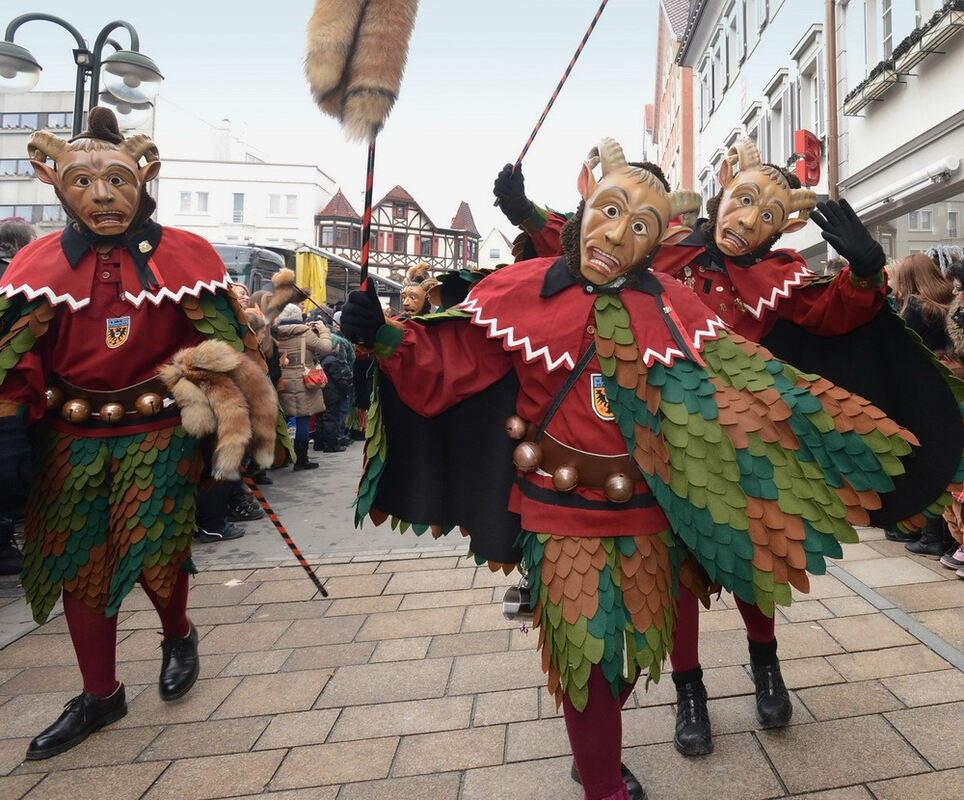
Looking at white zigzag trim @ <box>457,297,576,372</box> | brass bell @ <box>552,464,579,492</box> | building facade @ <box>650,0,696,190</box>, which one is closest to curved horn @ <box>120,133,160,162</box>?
white zigzag trim @ <box>457,297,576,372</box>

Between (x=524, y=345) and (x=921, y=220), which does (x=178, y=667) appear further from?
(x=921, y=220)

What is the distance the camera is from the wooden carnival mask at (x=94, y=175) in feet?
7.70

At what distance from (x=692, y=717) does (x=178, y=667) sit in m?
1.91

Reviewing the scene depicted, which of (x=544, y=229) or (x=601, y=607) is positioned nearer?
(x=601, y=607)

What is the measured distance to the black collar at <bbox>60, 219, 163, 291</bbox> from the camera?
2381 millimetres

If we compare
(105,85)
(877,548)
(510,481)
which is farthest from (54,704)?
(105,85)

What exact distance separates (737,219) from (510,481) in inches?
50.8

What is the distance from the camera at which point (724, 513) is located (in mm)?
1690

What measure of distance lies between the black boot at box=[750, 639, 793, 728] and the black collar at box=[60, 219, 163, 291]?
244 centimetres

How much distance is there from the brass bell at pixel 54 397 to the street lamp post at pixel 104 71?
423cm

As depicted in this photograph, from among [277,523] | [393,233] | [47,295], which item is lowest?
[277,523]

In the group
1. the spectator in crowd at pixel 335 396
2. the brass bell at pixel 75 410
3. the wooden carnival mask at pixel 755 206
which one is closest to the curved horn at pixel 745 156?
the wooden carnival mask at pixel 755 206

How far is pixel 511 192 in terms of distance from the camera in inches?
90.4

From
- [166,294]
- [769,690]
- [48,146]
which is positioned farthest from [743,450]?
[48,146]
